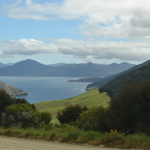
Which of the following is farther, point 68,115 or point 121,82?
point 121,82

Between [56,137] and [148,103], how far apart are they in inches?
230

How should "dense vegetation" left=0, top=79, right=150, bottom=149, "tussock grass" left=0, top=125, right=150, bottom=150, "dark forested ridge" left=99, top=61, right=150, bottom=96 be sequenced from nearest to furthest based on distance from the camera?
"tussock grass" left=0, top=125, right=150, bottom=150 → "dense vegetation" left=0, top=79, right=150, bottom=149 → "dark forested ridge" left=99, top=61, right=150, bottom=96

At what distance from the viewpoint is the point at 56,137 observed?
9.06 meters

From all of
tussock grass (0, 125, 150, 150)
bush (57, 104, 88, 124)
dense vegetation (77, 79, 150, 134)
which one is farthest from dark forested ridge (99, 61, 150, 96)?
tussock grass (0, 125, 150, 150)

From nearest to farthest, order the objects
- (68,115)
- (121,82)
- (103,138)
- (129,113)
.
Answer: (103,138)
(129,113)
(68,115)
(121,82)

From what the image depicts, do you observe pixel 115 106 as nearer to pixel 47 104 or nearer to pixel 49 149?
pixel 49 149

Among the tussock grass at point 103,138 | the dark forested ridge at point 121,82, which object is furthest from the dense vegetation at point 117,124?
the dark forested ridge at point 121,82

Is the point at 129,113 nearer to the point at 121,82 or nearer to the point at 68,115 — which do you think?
the point at 68,115

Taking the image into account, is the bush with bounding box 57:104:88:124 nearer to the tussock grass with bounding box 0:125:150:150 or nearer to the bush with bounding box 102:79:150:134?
the bush with bounding box 102:79:150:134

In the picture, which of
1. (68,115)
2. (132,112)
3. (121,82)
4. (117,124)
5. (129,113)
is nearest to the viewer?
(117,124)

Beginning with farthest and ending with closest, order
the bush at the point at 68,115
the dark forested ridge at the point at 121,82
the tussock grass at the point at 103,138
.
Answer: the dark forested ridge at the point at 121,82 < the bush at the point at 68,115 < the tussock grass at the point at 103,138

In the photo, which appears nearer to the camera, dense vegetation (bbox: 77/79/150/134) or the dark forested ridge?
dense vegetation (bbox: 77/79/150/134)

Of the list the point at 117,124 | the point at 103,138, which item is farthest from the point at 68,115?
the point at 103,138

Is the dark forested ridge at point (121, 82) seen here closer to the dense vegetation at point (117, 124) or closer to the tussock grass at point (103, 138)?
the dense vegetation at point (117, 124)
